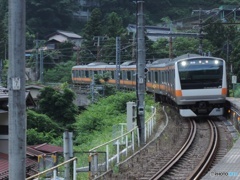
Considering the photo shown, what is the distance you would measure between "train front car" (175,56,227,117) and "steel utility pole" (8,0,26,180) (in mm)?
14788

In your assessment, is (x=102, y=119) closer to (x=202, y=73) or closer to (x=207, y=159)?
(x=202, y=73)

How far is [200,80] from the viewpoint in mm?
19672

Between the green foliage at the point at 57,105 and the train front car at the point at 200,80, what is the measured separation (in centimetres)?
1218

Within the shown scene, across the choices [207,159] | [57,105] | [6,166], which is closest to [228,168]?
[207,159]

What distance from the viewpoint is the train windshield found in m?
19.6

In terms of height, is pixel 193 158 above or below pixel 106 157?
below

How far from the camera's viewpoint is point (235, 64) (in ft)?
130

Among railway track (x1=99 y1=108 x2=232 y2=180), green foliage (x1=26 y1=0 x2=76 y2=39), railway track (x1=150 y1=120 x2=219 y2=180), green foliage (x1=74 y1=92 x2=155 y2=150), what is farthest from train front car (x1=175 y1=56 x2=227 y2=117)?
green foliage (x1=26 y1=0 x2=76 y2=39)

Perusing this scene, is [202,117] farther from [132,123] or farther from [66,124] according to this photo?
[66,124]

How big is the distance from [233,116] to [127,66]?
1952 centimetres

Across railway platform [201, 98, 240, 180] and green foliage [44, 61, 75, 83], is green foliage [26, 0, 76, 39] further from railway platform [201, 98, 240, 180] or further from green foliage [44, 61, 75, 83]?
railway platform [201, 98, 240, 180]

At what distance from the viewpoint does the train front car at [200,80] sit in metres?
19.6

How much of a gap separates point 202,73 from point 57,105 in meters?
13.3

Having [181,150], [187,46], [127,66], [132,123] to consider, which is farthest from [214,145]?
[187,46]
